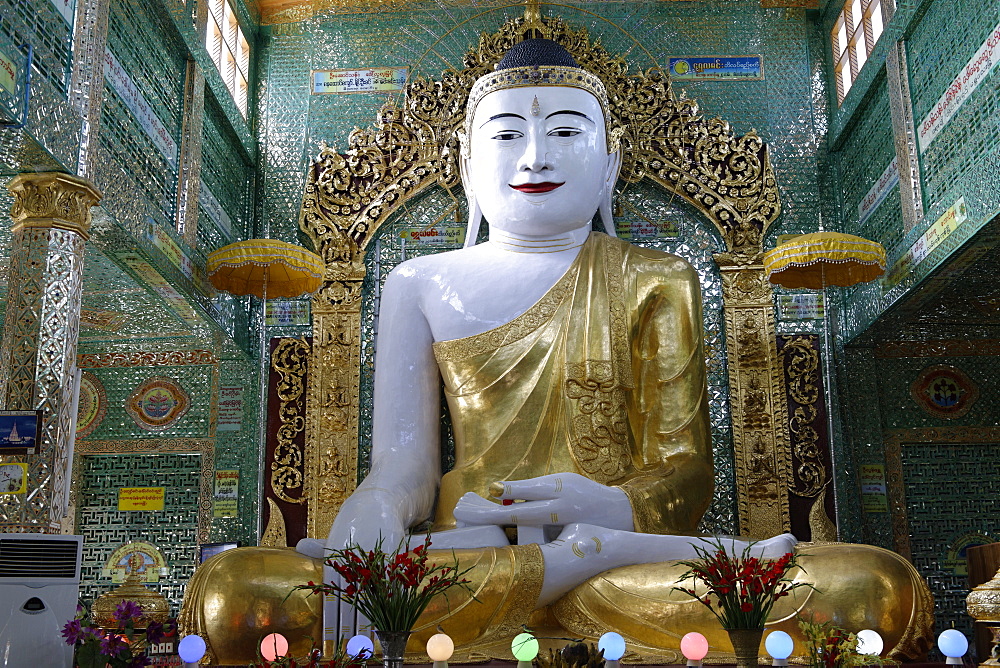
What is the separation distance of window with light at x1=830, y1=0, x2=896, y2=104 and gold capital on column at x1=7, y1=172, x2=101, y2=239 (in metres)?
4.25

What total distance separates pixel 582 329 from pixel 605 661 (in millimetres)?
2692

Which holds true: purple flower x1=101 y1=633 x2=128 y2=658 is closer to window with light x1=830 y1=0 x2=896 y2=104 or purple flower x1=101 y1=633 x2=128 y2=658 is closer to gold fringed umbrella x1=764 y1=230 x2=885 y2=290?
gold fringed umbrella x1=764 y1=230 x2=885 y2=290

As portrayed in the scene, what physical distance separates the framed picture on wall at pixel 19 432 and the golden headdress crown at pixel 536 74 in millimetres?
2956

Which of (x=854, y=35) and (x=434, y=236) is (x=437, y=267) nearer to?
(x=434, y=236)

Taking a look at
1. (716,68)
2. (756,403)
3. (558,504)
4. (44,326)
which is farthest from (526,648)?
(716,68)

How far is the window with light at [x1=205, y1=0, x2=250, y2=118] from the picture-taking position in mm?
6477

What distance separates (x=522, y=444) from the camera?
5.52 m

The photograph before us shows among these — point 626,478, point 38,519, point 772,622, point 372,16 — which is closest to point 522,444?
point 626,478

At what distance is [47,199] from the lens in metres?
4.42

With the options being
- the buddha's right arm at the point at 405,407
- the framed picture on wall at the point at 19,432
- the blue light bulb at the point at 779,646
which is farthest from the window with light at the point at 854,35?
the framed picture on wall at the point at 19,432

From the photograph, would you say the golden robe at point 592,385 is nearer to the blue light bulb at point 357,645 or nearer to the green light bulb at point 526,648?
the blue light bulb at point 357,645

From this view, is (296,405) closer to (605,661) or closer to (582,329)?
(582,329)

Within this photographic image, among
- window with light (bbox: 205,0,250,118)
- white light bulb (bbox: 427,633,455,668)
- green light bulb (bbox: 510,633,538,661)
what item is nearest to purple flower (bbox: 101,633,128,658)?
white light bulb (bbox: 427,633,455,668)

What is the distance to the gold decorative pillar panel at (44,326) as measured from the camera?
167 inches
